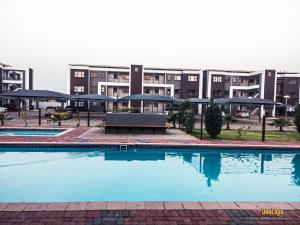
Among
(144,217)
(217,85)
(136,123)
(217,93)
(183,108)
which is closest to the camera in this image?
(144,217)

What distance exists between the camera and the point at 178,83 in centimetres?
4325

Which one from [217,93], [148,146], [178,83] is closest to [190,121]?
[148,146]

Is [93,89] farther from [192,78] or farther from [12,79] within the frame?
[12,79]

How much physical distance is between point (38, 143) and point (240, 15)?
10886mm

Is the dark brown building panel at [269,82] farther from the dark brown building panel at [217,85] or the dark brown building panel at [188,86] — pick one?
the dark brown building panel at [188,86]

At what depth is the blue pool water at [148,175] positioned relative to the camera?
632 centimetres

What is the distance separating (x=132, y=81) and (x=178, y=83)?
8.25 meters

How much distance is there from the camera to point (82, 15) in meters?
13.0

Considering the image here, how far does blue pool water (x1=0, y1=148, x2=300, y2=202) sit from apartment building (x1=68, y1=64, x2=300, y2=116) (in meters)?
29.7

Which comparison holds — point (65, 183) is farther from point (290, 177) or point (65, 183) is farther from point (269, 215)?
point (290, 177)

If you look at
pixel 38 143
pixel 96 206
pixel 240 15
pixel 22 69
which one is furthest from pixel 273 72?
pixel 22 69

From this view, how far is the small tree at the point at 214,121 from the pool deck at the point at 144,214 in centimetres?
865

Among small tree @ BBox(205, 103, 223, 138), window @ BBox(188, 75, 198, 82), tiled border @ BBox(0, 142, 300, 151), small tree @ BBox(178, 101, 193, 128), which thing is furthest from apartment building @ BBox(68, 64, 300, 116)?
tiled border @ BBox(0, 142, 300, 151)

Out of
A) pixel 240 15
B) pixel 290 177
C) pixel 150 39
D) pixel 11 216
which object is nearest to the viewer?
pixel 11 216
